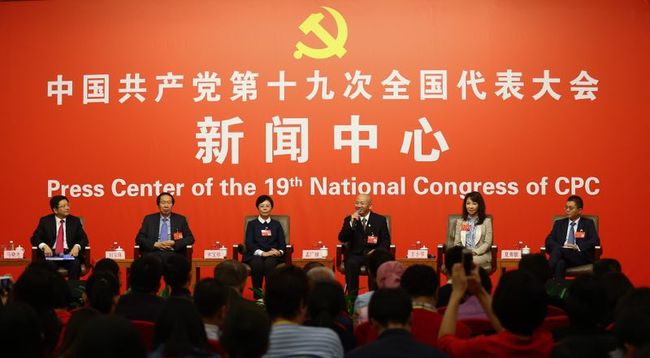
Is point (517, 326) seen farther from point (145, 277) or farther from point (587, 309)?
point (145, 277)

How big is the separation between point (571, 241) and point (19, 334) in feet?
18.8

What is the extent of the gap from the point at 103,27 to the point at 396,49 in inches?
103

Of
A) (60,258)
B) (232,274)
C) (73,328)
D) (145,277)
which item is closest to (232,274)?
(232,274)

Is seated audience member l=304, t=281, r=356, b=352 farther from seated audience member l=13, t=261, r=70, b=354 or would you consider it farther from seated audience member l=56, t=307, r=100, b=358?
seated audience member l=13, t=261, r=70, b=354

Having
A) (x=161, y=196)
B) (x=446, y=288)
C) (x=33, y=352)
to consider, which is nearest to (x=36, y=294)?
(x=33, y=352)

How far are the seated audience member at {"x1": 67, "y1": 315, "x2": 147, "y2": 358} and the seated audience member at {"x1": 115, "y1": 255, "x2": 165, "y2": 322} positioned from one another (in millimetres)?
1595

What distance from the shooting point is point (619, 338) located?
8.50 feet

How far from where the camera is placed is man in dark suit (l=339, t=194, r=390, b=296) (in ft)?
24.9

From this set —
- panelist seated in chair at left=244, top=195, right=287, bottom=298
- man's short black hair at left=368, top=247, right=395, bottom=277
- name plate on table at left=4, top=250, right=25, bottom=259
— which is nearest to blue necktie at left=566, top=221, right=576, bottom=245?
panelist seated in chair at left=244, top=195, right=287, bottom=298

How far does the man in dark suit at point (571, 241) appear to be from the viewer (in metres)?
7.38

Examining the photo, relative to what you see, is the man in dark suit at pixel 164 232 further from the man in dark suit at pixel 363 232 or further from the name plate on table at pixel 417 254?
the name plate on table at pixel 417 254

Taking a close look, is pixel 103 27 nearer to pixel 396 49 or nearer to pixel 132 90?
pixel 132 90

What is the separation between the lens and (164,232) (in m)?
7.74

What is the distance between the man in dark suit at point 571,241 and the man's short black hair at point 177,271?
13.2 ft
